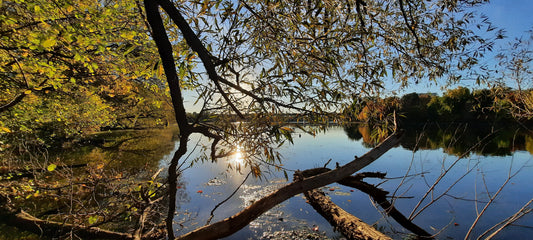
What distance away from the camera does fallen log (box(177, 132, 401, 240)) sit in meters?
3.38

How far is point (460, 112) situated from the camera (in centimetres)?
4378

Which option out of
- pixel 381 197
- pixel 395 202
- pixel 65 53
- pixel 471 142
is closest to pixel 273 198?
pixel 381 197

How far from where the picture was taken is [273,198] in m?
3.47

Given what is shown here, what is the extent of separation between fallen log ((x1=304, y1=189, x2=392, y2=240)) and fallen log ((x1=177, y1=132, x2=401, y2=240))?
1629mm

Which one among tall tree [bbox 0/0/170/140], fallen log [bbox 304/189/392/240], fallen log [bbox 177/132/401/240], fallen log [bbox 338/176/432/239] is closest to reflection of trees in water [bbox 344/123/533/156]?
fallen log [bbox 177/132/401/240]

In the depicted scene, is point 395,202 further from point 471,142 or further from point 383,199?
point 471,142

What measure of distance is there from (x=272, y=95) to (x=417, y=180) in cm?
1103

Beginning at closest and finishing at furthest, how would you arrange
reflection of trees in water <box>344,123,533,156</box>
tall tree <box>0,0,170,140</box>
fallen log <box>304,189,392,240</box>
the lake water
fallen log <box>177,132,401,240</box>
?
tall tree <box>0,0,170,140</box> < fallen log <box>177,132,401,240</box> < fallen log <box>304,189,392,240</box> < the lake water < reflection of trees in water <box>344,123,533,156</box>

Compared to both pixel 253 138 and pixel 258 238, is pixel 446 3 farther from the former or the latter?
pixel 258 238

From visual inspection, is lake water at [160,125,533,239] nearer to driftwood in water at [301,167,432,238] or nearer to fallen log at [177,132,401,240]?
driftwood in water at [301,167,432,238]

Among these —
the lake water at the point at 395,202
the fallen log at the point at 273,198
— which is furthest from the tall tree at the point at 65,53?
the lake water at the point at 395,202

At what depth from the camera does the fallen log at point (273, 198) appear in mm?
3385

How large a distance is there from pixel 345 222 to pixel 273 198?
98.4 inches

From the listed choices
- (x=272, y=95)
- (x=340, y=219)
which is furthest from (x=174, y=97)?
(x=340, y=219)
